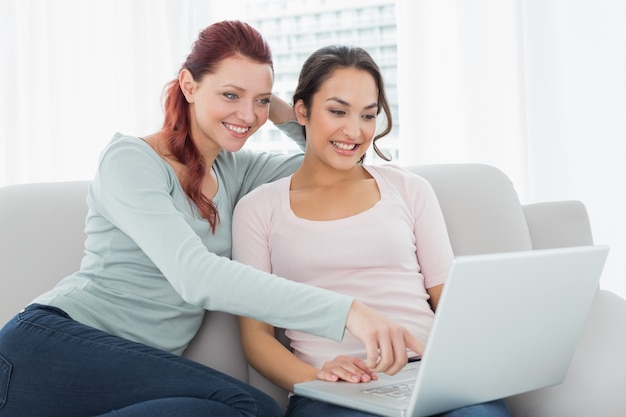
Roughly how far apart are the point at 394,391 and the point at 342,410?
106 mm

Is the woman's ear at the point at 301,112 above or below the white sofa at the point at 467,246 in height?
above

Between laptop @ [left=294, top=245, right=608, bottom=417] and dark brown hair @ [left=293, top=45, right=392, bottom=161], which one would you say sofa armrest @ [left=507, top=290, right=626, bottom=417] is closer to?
laptop @ [left=294, top=245, right=608, bottom=417]

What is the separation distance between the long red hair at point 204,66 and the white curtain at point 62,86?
1.65 metres

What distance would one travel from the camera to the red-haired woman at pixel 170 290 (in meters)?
1.38

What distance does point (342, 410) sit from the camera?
4.54 feet

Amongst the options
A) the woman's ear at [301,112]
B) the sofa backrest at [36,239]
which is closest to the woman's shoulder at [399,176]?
the woman's ear at [301,112]

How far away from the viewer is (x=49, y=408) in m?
1.42

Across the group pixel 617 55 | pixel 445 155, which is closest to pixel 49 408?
pixel 445 155

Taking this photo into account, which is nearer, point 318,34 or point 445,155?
point 445,155

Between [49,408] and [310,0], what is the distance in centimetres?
250

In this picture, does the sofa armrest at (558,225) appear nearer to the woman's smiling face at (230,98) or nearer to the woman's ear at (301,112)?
the woman's ear at (301,112)

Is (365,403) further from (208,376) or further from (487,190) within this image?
(487,190)

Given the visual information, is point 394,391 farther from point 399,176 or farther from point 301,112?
point 301,112

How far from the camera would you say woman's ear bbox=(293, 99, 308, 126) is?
6.26ft
